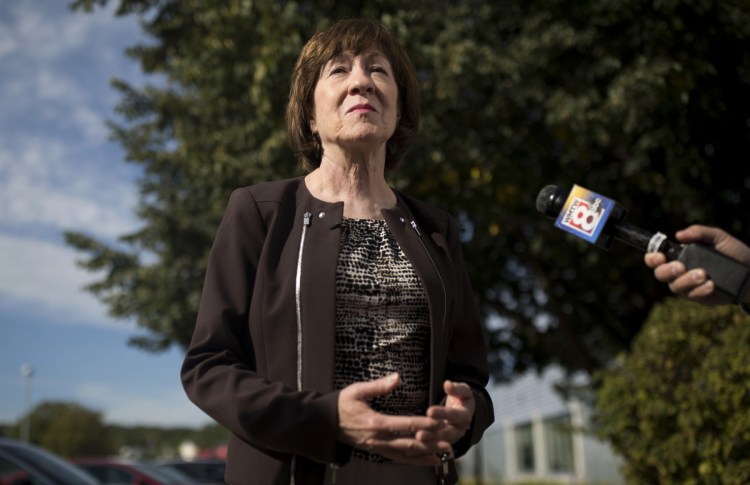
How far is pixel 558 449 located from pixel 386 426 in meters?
32.0

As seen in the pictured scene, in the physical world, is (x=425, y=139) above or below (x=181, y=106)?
below

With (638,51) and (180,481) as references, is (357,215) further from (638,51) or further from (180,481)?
(180,481)

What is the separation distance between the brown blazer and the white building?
63.3 ft

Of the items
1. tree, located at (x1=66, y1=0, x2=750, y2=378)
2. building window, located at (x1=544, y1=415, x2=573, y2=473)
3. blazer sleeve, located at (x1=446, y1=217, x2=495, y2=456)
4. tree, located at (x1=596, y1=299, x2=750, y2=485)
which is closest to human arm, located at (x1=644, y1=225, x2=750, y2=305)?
blazer sleeve, located at (x1=446, y1=217, x2=495, y2=456)

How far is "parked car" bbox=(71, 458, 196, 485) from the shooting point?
1080 centimetres

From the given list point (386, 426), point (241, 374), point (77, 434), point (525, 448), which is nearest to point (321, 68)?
point (241, 374)

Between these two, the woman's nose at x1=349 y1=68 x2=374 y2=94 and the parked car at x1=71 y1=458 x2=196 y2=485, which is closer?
the woman's nose at x1=349 y1=68 x2=374 y2=94

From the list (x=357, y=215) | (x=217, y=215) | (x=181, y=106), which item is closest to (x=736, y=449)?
(x=357, y=215)

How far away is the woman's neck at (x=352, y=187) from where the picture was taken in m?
2.29

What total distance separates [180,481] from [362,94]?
10.2 m

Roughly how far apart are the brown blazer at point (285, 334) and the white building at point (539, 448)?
19.3 meters

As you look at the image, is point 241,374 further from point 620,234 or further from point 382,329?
point 620,234

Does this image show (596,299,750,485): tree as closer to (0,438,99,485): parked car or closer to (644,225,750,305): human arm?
(0,438,99,485): parked car

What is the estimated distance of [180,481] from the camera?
11.3 meters
